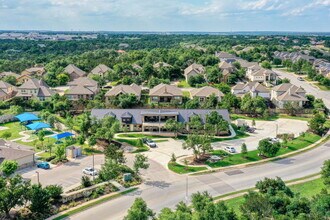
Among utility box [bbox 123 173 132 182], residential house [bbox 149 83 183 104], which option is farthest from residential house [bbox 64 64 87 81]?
utility box [bbox 123 173 132 182]

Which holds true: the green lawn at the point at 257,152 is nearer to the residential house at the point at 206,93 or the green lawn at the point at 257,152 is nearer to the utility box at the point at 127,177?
the utility box at the point at 127,177

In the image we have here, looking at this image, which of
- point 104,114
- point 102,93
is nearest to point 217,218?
point 104,114

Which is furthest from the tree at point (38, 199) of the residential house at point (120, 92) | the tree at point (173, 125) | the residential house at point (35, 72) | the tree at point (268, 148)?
the residential house at point (35, 72)

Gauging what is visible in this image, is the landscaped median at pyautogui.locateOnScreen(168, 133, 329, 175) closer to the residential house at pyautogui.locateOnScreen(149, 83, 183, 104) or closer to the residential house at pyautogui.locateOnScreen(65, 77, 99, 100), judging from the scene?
the residential house at pyautogui.locateOnScreen(149, 83, 183, 104)

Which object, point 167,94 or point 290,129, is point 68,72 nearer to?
point 167,94

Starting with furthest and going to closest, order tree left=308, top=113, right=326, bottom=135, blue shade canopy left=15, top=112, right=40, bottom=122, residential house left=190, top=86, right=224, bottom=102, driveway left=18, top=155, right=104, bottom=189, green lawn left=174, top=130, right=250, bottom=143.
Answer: residential house left=190, top=86, right=224, bottom=102 < blue shade canopy left=15, top=112, right=40, bottom=122 < tree left=308, top=113, right=326, bottom=135 < green lawn left=174, top=130, right=250, bottom=143 < driveway left=18, top=155, right=104, bottom=189

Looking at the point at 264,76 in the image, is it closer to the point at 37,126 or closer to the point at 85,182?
the point at 37,126
